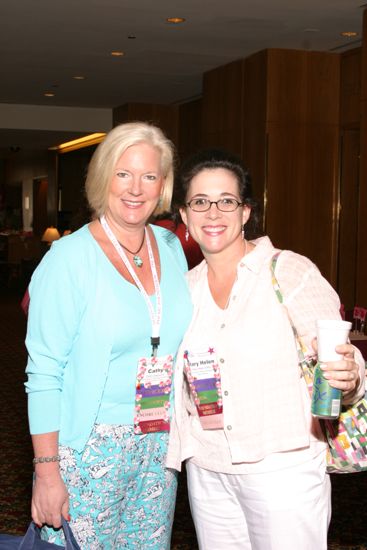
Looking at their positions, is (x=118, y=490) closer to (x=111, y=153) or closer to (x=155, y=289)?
(x=155, y=289)

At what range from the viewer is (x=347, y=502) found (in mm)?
4422

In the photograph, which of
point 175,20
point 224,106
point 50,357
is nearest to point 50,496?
point 50,357

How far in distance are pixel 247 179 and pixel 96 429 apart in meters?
0.83

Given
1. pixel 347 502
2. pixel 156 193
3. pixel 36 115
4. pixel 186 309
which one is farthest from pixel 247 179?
pixel 36 115

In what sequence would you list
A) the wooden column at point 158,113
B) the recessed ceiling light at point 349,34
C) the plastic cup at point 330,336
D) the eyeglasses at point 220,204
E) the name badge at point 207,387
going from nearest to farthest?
the plastic cup at point 330,336 → the name badge at point 207,387 → the eyeglasses at point 220,204 → the recessed ceiling light at point 349,34 → the wooden column at point 158,113

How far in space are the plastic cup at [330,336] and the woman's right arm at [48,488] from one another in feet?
2.58

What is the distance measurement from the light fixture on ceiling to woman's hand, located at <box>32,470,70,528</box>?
1489 centimetres

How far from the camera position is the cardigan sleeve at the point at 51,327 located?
6.95 feet

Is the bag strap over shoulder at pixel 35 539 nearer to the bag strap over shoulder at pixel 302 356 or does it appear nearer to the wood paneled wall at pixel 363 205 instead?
the bag strap over shoulder at pixel 302 356

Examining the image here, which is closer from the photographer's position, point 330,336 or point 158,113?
point 330,336

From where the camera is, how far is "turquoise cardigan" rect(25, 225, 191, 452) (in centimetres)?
212

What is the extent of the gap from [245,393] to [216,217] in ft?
1.63

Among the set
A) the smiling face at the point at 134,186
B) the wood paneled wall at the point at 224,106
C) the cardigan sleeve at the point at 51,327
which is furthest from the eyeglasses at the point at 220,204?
the wood paneled wall at the point at 224,106

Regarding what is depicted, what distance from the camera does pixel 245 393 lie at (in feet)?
6.96
